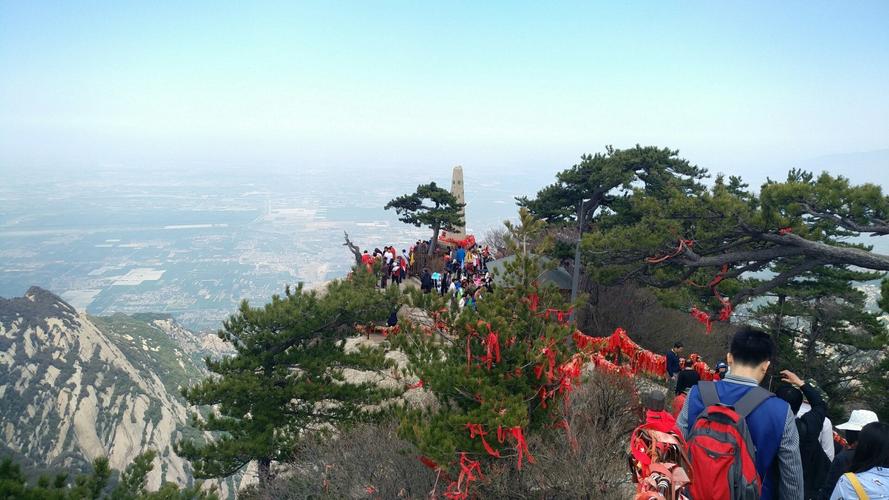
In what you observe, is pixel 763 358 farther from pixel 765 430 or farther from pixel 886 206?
pixel 886 206

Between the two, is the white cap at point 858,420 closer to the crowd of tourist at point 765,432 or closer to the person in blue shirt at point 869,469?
the crowd of tourist at point 765,432

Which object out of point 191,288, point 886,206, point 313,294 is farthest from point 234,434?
point 191,288

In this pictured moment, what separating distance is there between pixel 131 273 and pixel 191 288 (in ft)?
91.4

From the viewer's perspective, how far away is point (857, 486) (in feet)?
9.16

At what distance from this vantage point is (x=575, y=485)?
6184 millimetres

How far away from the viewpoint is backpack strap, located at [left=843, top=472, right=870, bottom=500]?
2758 millimetres

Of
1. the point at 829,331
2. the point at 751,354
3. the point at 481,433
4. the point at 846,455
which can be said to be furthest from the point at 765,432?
the point at 829,331

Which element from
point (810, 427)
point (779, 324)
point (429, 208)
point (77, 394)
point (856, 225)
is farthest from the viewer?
point (77, 394)

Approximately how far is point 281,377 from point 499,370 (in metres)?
5.60

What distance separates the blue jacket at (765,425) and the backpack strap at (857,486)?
10.9 inches

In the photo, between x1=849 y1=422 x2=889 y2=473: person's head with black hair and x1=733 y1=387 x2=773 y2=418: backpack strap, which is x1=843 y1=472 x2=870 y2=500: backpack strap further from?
x1=733 y1=387 x2=773 y2=418: backpack strap

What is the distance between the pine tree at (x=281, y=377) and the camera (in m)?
10.1

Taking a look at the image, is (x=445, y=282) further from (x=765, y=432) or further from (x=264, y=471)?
(x=765, y=432)

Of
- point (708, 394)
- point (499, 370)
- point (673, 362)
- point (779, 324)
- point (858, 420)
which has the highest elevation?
point (708, 394)
